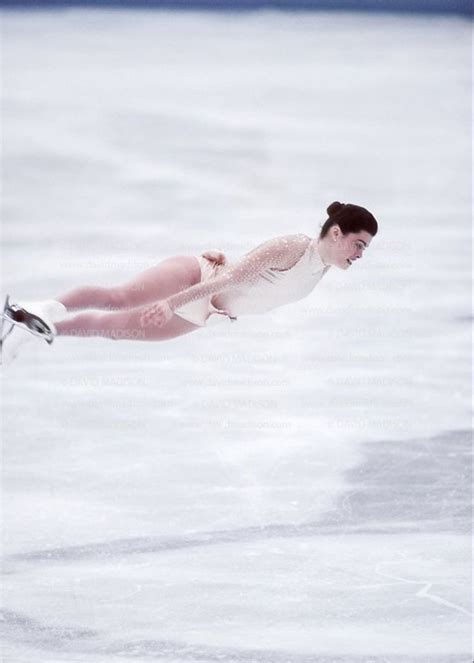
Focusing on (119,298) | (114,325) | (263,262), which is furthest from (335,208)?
(114,325)

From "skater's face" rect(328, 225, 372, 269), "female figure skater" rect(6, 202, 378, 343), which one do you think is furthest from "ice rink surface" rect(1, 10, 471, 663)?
"skater's face" rect(328, 225, 372, 269)

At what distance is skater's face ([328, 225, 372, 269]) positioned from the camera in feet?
13.8

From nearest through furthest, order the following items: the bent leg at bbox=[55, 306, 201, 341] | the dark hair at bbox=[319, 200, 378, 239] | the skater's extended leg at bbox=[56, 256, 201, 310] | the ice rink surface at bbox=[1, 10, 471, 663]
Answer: the dark hair at bbox=[319, 200, 378, 239]
the skater's extended leg at bbox=[56, 256, 201, 310]
the bent leg at bbox=[55, 306, 201, 341]
the ice rink surface at bbox=[1, 10, 471, 663]

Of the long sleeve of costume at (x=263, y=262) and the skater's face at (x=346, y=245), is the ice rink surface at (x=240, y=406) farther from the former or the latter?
the skater's face at (x=346, y=245)

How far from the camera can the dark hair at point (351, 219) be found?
4198 millimetres

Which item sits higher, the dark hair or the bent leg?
the dark hair

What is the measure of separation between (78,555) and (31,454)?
0.91 meters

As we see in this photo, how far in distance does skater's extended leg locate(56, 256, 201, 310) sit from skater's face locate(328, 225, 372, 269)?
0.61m

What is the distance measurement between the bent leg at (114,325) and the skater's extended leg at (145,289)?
0.21 feet

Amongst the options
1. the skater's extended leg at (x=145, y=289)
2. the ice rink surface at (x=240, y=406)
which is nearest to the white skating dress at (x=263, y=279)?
the skater's extended leg at (x=145, y=289)

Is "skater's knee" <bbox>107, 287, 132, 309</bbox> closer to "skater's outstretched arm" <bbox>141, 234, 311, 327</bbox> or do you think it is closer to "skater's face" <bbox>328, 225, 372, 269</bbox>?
"skater's outstretched arm" <bbox>141, 234, 311, 327</bbox>

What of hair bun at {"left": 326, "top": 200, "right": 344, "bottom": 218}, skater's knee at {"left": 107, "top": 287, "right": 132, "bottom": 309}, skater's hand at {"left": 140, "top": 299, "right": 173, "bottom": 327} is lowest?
skater's hand at {"left": 140, "top": 299, "right": 173, "bottom": 327}

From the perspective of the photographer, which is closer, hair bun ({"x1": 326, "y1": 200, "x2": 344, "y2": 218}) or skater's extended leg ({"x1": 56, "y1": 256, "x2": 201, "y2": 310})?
hair bun ({"x1": 326, "y1": 200, "x2": 344, "y2": 218})

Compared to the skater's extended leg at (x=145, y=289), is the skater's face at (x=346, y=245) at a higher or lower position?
lower
